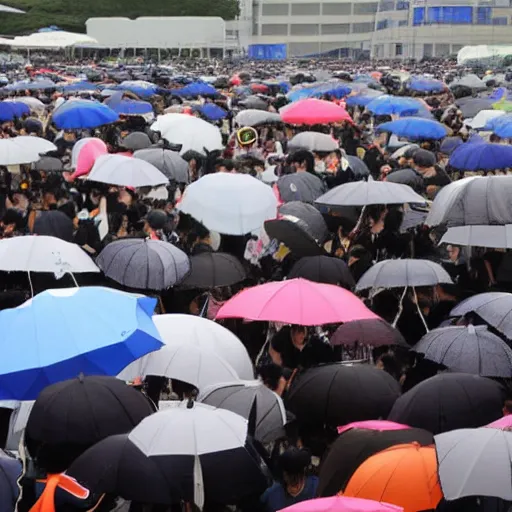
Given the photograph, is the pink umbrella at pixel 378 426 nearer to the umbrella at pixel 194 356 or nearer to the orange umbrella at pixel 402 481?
the orange umbrella at pixel 402 481

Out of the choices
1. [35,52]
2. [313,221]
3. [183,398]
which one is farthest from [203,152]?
[35,52]

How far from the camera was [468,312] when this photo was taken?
6.36 m

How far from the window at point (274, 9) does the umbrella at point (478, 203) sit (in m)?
92.5

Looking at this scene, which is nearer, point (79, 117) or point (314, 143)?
point (314, 143)

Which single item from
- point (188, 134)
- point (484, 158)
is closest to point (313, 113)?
point (188, 134)

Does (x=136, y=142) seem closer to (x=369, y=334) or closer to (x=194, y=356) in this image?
(x=369, y=334)

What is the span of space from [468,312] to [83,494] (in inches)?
112

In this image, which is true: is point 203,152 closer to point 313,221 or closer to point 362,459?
point 313,221

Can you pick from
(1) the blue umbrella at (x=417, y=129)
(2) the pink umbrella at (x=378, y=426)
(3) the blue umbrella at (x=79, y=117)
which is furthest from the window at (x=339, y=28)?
(2) the pink umbrella at (x=378, y=426)

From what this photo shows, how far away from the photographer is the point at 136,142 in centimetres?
1354

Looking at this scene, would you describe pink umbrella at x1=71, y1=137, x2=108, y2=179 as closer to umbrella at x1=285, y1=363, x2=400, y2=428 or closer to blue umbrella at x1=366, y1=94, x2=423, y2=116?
umbrella at x1=285, y1=363, x2=400, y2=428

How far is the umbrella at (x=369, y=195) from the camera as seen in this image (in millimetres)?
8484

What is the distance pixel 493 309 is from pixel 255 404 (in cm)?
170

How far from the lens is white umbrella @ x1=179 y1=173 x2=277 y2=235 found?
839cm
